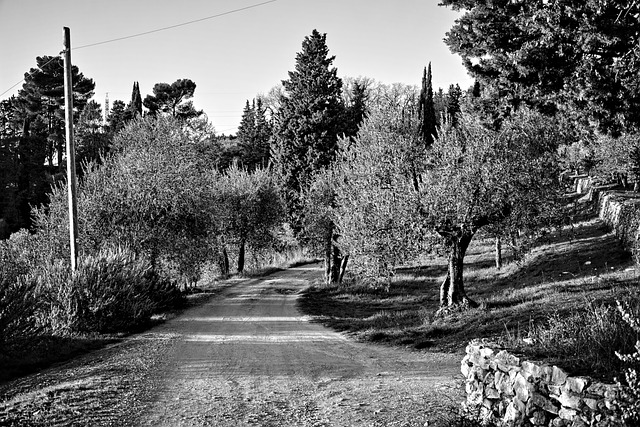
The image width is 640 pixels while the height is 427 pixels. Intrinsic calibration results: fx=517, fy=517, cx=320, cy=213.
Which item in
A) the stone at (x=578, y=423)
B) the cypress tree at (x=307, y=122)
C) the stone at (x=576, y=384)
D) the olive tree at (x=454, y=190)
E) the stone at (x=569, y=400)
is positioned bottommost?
A: the stone at (x=578, y=423)

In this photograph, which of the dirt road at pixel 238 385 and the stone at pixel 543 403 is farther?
the dirt road at pixel 238 385

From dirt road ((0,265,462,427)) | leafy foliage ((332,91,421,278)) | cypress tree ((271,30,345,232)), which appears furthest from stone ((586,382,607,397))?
cypress tree ((271,30,345,232))

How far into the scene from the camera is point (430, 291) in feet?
94.0

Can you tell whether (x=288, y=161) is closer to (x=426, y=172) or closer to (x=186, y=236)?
(x=186, y=236)

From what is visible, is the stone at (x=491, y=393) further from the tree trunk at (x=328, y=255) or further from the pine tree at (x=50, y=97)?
the pine tree at (x=50, y=97)

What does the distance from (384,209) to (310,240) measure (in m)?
15.8

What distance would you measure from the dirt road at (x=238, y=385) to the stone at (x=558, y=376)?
2093 millimetres

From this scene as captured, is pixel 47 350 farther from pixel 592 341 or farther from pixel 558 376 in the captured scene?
pixel 592 341

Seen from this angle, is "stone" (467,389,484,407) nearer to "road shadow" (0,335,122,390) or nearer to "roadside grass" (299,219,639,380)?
"roadside grass" (299,219,639,380)

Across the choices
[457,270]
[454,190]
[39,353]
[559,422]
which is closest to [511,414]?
[559,422]

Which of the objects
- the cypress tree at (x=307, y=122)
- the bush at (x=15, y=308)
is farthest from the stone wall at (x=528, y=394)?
the cypress tree at (x=307, y=122)

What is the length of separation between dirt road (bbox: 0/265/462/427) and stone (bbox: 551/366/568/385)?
2093mm

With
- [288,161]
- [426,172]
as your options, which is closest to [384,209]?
[426,172]

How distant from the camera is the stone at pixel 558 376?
215 inches
